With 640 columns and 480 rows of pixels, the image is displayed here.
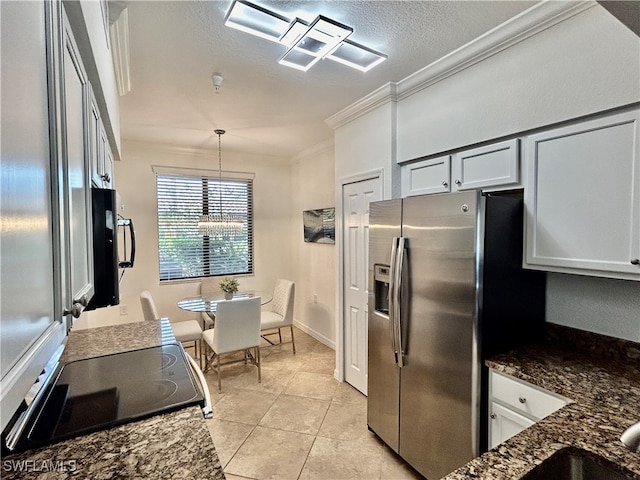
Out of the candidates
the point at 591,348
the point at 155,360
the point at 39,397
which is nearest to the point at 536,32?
the point at 591,348

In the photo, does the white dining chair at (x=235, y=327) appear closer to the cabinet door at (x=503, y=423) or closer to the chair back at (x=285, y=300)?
the chair back at (x=285, y=300)

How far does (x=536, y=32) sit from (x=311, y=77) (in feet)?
4.60

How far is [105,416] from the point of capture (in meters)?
1.07

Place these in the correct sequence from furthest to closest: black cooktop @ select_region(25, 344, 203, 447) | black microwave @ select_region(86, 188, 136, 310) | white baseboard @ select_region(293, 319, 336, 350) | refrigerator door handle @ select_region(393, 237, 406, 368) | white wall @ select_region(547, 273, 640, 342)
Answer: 1. white baseboard @ select_region(293, 319, 336, 350)
2. refrigerator door handle @ select_region(393, 237, 406, 368)
3. white wall @ select_region(547, 273, 640, 342)
4. black microwave @ select_region(86, 188, 136, 310)
5. black cooktop @ select_region(25, 344, 203, 447)

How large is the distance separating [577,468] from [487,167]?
157 centimetres

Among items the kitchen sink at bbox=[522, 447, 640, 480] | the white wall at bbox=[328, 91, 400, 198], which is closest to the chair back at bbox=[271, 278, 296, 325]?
the white wall at bbox=[328, 91, 400, 198]

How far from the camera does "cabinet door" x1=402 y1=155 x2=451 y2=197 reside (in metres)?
2.28

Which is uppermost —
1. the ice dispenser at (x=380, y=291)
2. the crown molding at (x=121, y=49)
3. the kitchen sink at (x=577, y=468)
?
the crown molding at (x=121, y=49)

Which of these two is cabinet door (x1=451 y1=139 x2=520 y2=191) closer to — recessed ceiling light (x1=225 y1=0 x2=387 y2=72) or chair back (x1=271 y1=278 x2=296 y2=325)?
recessed ceiling light (x1=225 y1=0 x2=387 y2=72)

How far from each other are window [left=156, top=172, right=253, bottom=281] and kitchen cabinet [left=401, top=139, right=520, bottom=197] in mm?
2484

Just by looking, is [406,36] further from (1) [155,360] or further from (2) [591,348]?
(1) [155,360]

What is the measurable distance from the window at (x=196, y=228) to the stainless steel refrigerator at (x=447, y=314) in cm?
271

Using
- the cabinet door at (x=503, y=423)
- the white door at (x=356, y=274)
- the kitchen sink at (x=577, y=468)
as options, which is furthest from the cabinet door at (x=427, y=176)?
the kitchen sink at (x=577, y=468)

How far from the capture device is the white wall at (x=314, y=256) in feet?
14.0
